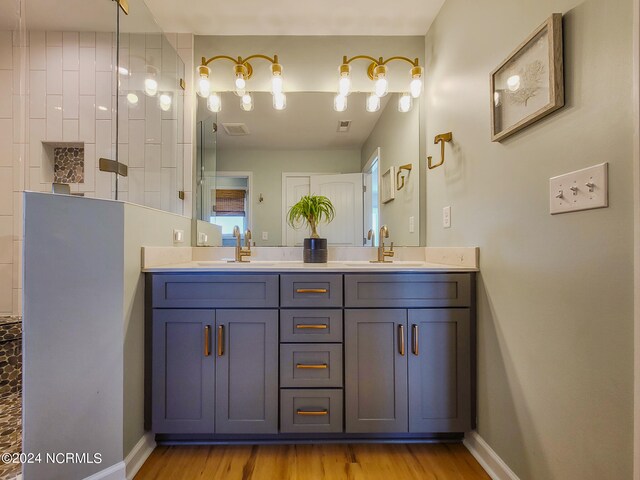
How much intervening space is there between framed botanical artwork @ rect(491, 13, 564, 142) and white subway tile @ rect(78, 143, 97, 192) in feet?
7.34

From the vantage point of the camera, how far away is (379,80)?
1823 millimetres

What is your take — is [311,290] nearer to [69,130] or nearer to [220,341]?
[220,341]

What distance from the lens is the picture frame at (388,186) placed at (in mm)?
1917

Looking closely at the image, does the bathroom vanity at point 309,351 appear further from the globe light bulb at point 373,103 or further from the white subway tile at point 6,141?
the white subway tile at point 6,141

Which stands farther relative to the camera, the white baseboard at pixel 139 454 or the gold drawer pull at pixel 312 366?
the gold drawer pull at pixel 312 366

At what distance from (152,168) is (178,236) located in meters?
0.45

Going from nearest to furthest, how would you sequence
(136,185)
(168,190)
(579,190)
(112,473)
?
(579,190), (112,473), (136,185), (168,190)

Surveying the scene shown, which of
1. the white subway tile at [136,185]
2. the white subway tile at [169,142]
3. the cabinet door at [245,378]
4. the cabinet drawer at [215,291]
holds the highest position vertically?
the white subway tile at [169,142]

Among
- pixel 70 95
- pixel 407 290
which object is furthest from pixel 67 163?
pixel 407 290

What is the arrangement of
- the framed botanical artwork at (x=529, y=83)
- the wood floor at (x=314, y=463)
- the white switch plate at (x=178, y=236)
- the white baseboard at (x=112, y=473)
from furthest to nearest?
the white switch plate at (x=178, y=236) → the wood floor at (x=314, y=463) → the white baseboard at (x=112, y=473) → the framed botanical artwork at (x=529, y=83)

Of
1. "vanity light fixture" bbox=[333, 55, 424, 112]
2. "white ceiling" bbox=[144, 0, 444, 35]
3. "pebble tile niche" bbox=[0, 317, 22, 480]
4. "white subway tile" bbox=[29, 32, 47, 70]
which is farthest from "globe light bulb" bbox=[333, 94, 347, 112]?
"pebble tile niche" bbox=[0, 317, 22, 480]

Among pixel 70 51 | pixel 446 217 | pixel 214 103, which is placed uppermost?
pixel 70 51

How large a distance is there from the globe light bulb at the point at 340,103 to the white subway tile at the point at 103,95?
57.0 inches

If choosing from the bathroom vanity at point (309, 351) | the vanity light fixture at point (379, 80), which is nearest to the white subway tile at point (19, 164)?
the bathroom vanity at point (309, 351)
